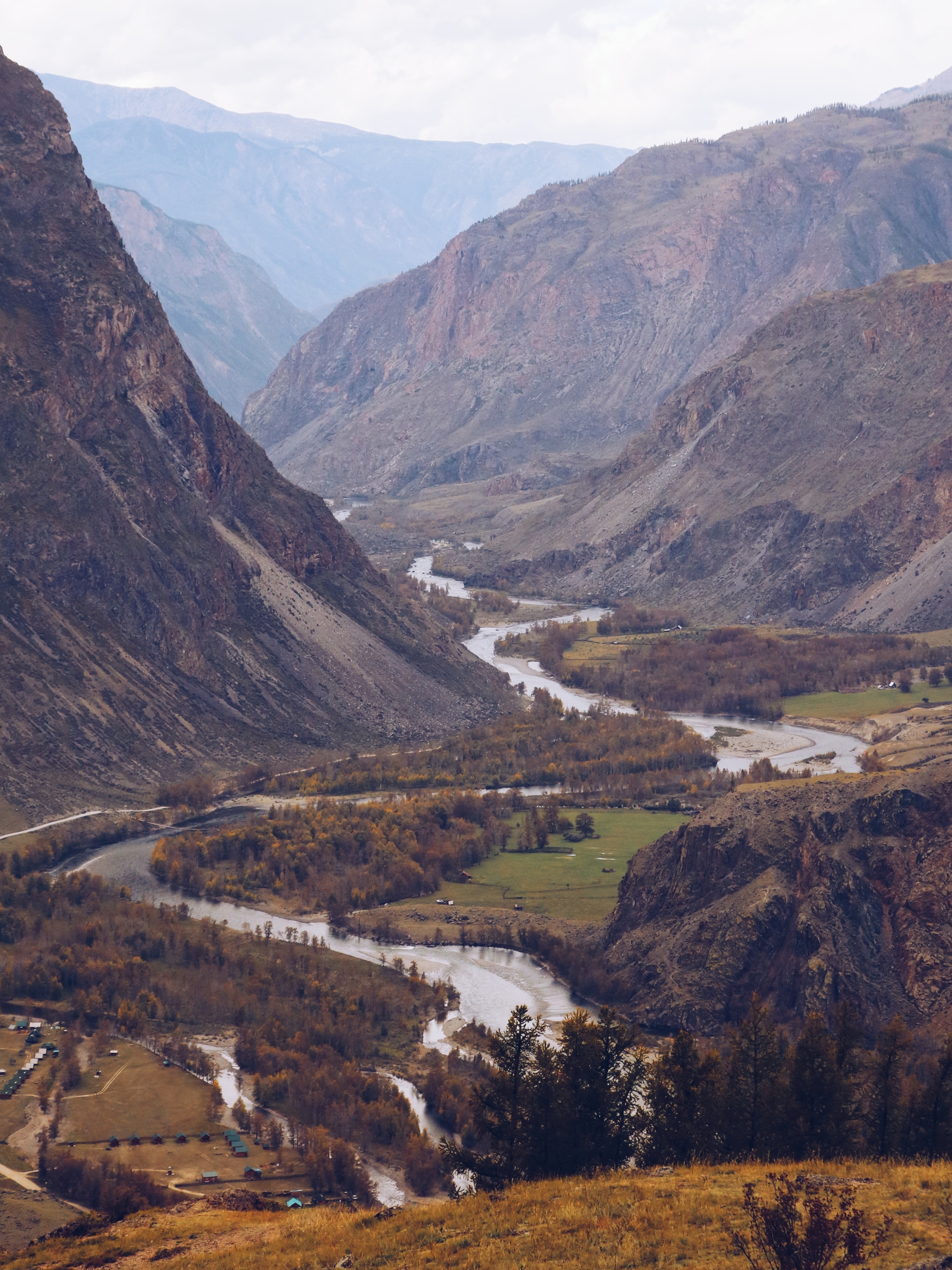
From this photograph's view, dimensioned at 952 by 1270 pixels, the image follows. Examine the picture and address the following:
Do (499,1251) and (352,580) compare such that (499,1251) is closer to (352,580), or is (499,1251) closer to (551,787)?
(551,787)

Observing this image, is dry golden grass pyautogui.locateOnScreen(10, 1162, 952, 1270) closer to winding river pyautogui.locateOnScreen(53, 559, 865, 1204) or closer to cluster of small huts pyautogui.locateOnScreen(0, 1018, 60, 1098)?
winding river pyautogui.locateOnScreen(53, 559, 865, 1204)

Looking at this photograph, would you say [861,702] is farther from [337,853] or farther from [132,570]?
[132,570]

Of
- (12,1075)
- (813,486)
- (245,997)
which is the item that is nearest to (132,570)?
(245,997)

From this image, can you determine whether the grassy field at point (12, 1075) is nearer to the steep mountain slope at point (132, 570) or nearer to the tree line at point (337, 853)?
the tree line at point (337, 853)

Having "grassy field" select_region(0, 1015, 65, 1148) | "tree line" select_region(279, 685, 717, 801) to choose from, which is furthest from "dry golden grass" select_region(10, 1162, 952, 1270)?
"tree line" select_region(279, 685, 717, 801)

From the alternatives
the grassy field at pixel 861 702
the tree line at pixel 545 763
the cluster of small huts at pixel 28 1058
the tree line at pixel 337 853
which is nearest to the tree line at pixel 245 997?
the cluster of small huts at pixel 28 1058

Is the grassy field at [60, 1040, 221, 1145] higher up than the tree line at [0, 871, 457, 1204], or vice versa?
the tree line at [0, 871, 457, 1204]
